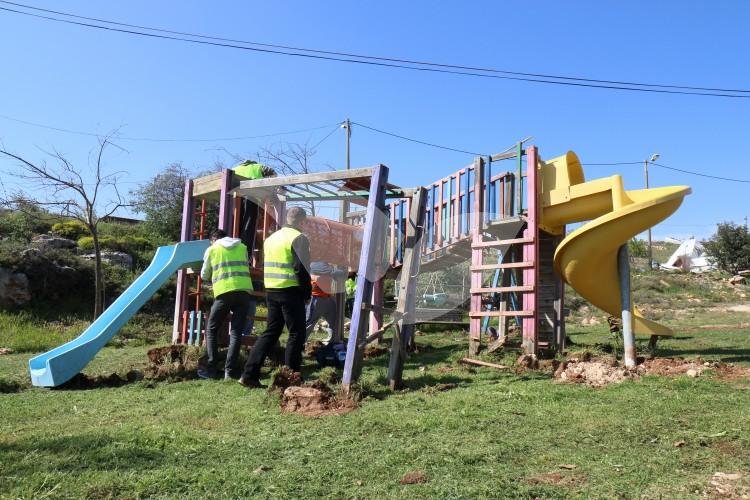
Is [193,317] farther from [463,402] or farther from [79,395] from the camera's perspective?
[463,402]

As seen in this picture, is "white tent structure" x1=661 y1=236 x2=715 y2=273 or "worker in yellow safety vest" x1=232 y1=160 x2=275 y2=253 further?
"white tent structure" x1=661 y1=236 x2=715 y2=273

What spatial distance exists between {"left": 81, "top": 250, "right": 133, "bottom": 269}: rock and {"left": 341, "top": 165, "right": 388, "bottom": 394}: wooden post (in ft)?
48.0

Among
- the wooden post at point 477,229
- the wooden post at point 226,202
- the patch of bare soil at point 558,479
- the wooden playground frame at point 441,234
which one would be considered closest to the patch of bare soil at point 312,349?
the wooden playground frame at point 441,234

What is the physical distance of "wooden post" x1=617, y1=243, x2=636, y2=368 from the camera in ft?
22.3

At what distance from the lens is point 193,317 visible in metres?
9.18

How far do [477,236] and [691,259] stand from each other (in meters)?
38.9

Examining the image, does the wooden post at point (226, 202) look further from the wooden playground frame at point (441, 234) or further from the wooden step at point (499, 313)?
the wooden step at point (499, 313)

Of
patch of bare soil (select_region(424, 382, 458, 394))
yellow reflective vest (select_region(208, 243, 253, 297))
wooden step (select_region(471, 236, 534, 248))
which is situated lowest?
patch of bare soil (select_region(424, 382, 458, 394))

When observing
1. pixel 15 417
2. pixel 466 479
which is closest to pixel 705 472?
pixel 466 479

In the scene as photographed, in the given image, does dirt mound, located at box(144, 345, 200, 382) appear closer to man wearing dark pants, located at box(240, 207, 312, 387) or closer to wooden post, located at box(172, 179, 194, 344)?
man wearing dark pants, located at box(240, 207, 312, 387)

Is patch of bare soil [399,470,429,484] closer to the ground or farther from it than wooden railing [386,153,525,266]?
closer to the ground

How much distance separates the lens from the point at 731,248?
36438 mm

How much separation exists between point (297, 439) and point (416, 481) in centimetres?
120

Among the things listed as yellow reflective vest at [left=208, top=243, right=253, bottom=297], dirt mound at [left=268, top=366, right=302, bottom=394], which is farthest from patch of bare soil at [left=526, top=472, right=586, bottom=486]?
yellow reflective vest at [left=208, top=243, right=253, bottom=297]
